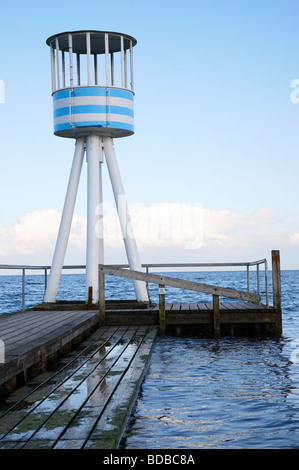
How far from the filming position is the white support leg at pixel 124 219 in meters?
17.3

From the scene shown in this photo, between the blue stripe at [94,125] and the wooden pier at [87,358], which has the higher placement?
the blue stripe at [94,125]

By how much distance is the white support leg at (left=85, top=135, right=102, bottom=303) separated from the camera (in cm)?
1700

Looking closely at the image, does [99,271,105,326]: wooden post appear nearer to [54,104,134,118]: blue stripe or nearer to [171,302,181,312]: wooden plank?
[171,302,181,312]: wooden plank

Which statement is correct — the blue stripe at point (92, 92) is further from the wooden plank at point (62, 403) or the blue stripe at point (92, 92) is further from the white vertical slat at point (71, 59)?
the wooden plank at point (62, 403)

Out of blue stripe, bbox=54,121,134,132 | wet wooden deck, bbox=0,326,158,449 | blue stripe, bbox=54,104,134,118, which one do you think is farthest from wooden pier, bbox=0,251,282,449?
blue stripe, bbox=54,104,134,118

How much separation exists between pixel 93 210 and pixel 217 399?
9.54 m

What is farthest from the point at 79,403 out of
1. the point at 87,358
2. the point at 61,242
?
the point at 61,242

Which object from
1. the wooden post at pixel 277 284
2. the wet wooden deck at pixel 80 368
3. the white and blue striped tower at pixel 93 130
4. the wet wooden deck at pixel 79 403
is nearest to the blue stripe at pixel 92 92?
the white and blue striped tower at pixel 93 130

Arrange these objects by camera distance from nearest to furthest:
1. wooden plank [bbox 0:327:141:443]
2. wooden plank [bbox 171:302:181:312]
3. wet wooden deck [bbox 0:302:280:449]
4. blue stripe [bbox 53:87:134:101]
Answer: wooden plank [bbox 0:327:141:443] → wet wooden deck [bbox 0:302:280:449] → wooden plank [bbox 171:302:181:312] → blue stripe [bbox 53:87:134:101]

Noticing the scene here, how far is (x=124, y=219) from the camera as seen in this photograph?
1734 cm

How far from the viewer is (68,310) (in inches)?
637

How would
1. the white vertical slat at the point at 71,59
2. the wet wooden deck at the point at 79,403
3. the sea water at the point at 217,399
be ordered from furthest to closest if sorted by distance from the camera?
the white vertical slat at the point at 71,59
the sea water at the point at 217,399
the wet wooden deck at the point at 79,403

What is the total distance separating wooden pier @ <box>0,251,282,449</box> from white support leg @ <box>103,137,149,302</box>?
532 millimetres

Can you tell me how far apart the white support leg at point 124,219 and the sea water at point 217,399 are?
4.18 meters
